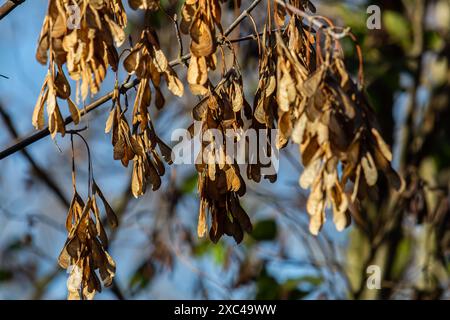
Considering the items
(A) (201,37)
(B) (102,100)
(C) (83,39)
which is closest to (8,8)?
(B) (102,100)

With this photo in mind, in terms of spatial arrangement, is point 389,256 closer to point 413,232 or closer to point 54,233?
point 413,232

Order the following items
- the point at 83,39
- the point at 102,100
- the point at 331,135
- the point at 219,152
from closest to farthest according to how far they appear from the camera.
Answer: the point at 331,135, the point at 83,39, the point at 219,152, the point at 102,100

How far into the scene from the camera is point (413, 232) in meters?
3.82

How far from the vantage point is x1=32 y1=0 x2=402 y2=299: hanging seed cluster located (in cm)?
129

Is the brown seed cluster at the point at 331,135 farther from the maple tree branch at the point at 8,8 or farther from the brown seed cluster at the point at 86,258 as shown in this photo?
the maple tree branch at the point at 8,8

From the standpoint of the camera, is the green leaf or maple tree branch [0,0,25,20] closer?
maple tree branch [0,0,25,20]

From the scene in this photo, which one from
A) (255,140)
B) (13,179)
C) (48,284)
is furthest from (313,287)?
(13,179)

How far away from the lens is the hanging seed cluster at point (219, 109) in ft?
4.25

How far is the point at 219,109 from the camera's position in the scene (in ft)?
5.02

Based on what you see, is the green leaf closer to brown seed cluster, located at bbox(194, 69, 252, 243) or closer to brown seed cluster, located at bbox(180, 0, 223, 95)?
brown seed cluster, located at bbox(194, 69, 252, 243)

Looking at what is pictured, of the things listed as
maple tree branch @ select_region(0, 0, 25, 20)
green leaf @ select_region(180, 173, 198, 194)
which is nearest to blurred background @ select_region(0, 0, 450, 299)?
green leaf @ select_region(180, 173, 198, 194)

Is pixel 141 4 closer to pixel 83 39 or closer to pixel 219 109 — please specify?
pixel 83 39

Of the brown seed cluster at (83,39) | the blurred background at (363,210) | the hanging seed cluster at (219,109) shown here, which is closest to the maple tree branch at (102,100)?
the hanging seed cluster at (219,109)
